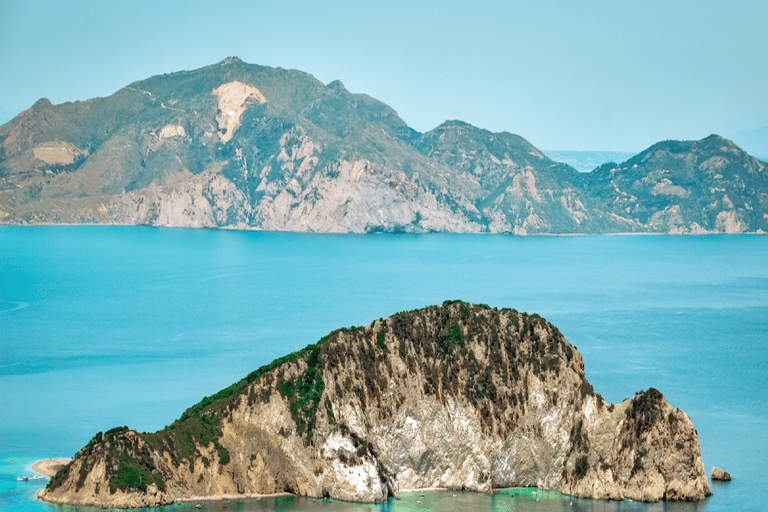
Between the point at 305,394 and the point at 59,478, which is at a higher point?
the point at 305,394

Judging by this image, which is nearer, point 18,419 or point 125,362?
point 18,419

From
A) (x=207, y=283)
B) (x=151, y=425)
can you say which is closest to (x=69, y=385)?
(x=151, y=425)

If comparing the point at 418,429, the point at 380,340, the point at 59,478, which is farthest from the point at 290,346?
the point at 59,478

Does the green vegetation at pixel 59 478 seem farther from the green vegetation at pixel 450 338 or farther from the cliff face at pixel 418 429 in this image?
the green vegetation at pixel 450 338

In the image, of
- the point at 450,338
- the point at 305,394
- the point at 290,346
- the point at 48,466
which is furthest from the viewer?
the point at 290,346

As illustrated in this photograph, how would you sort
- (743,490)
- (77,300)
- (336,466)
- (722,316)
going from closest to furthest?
(336,466) → (743,490) → (722,316) → (77,300)

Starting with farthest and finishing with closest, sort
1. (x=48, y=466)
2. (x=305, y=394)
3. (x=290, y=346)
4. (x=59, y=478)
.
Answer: (x=290, y=346) → (x=48, y=466) → (x=305, y=394) → (x=59, y=478)

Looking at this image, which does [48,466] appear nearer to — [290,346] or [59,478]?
[59,478]

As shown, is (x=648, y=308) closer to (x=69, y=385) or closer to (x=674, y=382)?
(x=674, y=382)
